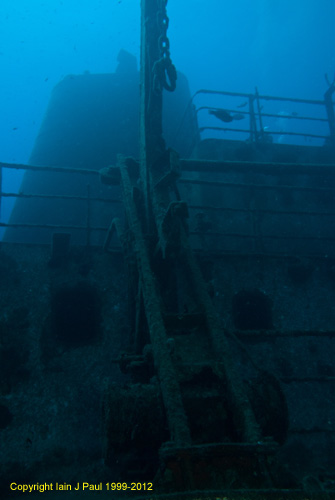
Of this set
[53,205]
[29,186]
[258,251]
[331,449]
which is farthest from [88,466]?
[29,186]

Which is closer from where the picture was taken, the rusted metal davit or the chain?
the rusted metal davit

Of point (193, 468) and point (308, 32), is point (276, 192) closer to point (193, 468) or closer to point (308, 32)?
point (193, 468)

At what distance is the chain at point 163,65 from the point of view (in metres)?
3.52

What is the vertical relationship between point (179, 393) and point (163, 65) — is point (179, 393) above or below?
below

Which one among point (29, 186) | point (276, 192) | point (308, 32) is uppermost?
point (308, 32)

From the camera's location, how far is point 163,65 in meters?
3.51

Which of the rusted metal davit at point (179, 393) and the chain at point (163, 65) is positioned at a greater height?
the chain at point (163, 65)

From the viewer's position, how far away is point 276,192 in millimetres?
7004

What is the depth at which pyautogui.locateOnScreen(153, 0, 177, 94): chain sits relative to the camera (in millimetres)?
3516

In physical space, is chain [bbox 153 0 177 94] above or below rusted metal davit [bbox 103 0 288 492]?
above

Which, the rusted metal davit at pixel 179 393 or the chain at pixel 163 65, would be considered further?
the chain at pixel 163 65

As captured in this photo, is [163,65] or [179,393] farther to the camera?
[163,65]

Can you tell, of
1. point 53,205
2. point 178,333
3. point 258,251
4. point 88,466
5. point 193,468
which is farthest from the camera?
point 53,205

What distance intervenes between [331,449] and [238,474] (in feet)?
9.55
